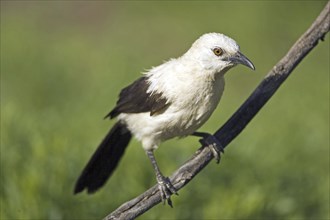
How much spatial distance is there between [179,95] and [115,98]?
4.73 m

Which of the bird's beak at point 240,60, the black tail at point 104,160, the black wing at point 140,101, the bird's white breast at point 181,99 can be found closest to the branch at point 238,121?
the bird's white breast at point 181,99

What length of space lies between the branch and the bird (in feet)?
0.34

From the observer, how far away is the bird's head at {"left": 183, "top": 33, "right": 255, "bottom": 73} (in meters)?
4.35

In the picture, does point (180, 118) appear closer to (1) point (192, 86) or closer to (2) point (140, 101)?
(1) point (192, 86)

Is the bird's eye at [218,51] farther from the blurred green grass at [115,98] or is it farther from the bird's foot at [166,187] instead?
the blurred green grass at [115,98]

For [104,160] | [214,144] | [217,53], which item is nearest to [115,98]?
[104,160]

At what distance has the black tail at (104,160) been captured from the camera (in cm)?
538

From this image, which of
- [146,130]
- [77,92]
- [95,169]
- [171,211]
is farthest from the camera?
[77,92]

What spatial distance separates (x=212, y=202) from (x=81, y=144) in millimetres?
1525

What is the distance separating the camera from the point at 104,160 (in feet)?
17.9

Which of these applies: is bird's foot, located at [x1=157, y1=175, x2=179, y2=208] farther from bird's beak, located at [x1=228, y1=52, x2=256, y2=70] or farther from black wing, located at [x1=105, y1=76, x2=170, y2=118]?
bird's beak, located at [x1=228, y1=52, x2=256, y2=70]

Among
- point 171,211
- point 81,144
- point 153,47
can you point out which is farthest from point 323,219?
point 153,47

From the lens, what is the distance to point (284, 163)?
7359 mm

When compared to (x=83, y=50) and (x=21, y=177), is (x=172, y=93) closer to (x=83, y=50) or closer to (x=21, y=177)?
(x=21, y=177)
